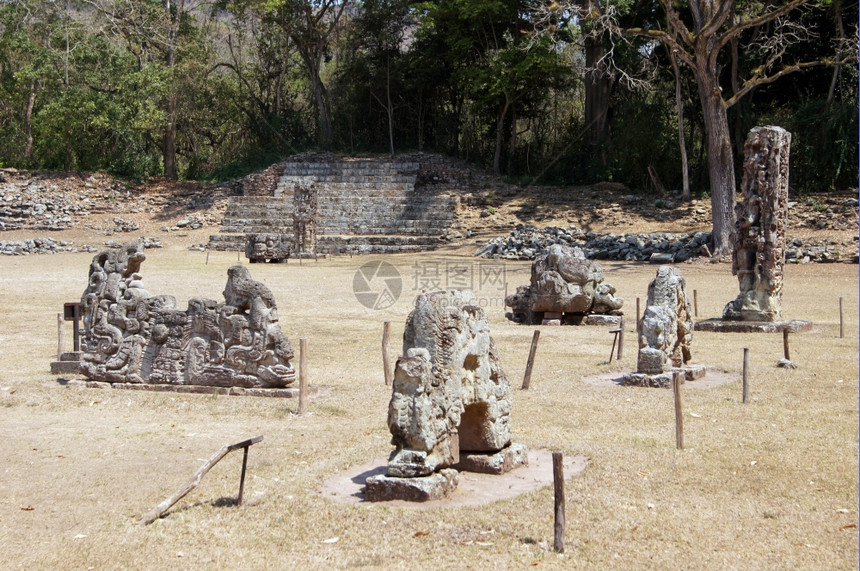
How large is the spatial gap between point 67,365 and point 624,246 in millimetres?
20150

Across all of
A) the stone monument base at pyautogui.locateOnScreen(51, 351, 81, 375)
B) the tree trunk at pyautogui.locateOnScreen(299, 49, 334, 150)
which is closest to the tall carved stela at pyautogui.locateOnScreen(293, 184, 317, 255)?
the tree trunk at pyautogui.locateOnScreen(299, 49, 334, 150)

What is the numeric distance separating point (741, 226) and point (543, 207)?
19.0m

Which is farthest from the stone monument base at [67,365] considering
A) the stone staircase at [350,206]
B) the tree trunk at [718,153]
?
the stone staircase at [350,206]

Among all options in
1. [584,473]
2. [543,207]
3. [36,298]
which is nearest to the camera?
A: [584,473]

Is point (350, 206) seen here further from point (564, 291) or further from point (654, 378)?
point (654, 378)

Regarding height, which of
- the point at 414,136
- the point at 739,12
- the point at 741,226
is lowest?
the point at 741,226

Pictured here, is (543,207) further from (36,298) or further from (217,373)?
(217,373)

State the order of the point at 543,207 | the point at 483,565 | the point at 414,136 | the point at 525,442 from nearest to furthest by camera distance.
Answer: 1. the point at 483,565
2. the point at 525,442
3. the point at 543,207
4. the point at 414,136

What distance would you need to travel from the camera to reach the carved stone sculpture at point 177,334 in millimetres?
10703

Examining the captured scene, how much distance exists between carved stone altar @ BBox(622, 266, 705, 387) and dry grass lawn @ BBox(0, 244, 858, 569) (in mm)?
318

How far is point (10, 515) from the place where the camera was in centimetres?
677

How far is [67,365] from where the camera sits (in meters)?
12.1

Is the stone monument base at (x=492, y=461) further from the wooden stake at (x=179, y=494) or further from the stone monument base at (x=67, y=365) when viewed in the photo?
the stone monument base at (x=67, y=365)

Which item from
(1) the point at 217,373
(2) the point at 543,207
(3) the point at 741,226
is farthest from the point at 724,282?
(1) the point at 217,373
